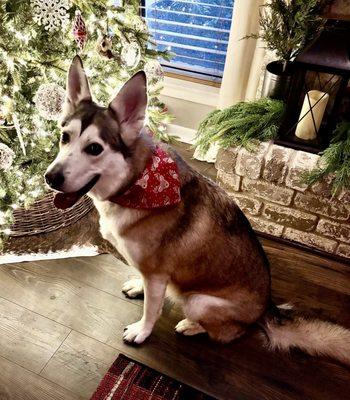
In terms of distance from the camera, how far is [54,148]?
197 centimetres

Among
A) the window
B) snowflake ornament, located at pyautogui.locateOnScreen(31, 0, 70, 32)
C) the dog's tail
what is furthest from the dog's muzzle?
the window

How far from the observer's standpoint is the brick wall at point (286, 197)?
6.68 ft

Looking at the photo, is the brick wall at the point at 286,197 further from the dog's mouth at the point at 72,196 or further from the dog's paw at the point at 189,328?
the dog's mouth at the point at 72,196

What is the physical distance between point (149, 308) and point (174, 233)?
0.41 m

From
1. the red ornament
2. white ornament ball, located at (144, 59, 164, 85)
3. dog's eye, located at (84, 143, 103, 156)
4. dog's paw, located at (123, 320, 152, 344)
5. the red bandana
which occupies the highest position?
the red ornament

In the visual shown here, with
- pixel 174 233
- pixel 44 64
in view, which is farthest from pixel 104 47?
pixel 174 233

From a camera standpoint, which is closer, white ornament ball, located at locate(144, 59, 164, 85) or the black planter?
white ornament ball, located at locate(144, 59, 164, 85)

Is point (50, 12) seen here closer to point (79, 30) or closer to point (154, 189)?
point (79, 30)

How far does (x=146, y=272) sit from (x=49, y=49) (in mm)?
1254

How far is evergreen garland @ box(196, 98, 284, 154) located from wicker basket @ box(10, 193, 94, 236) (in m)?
1.05

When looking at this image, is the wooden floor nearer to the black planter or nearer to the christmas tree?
the christmas tree

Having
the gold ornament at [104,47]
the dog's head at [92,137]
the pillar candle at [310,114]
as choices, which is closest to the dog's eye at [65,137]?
the dog's head at [92,137]

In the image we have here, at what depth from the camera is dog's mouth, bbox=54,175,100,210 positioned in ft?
3.98

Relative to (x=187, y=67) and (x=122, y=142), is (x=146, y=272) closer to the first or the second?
(x=122, y=142)
